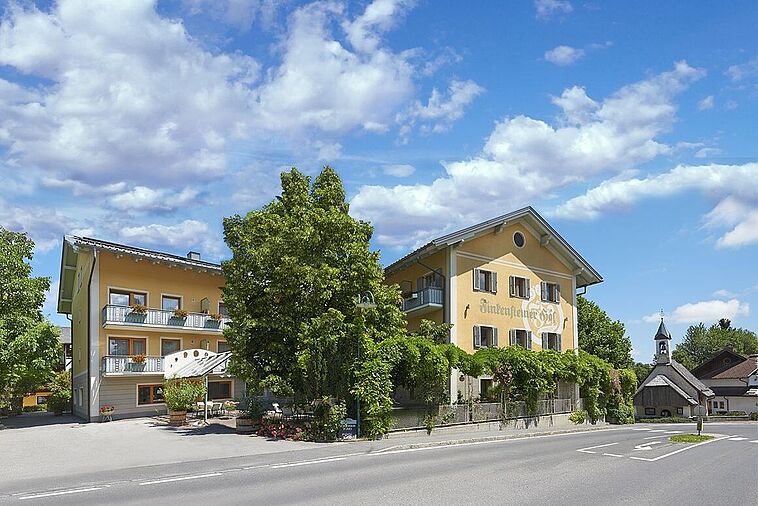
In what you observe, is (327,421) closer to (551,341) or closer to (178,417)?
(178,417)

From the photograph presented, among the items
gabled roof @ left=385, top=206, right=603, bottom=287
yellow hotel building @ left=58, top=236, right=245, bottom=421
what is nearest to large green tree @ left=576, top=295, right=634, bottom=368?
gabled roof @ left=385, top=206, right=603, bottom=287

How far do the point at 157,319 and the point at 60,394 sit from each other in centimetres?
1359

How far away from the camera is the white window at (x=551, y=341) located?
4022 centimetres

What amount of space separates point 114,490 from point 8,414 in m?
36.9

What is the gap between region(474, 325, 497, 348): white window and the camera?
120ft

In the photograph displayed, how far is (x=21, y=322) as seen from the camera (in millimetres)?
31641

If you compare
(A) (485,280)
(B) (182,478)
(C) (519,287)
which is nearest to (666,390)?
(C) (519,287)

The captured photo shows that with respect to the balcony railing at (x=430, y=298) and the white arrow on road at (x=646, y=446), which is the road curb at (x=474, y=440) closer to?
the white arrow on road at (x=646, y=446)

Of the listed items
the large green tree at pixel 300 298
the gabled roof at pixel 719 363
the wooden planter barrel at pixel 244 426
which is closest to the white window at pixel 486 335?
the large green tree at pixel 300 298

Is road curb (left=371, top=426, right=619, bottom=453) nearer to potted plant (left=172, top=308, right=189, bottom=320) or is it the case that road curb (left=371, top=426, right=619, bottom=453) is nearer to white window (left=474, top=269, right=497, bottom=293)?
white window (left=474, top=269, right=497, bottom=293)

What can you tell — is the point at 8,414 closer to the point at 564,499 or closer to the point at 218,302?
the point at 218,302

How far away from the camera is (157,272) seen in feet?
127

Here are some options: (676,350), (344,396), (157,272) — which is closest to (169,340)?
(157,272)

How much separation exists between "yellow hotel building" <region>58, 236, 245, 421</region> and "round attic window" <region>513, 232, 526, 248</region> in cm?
1726
